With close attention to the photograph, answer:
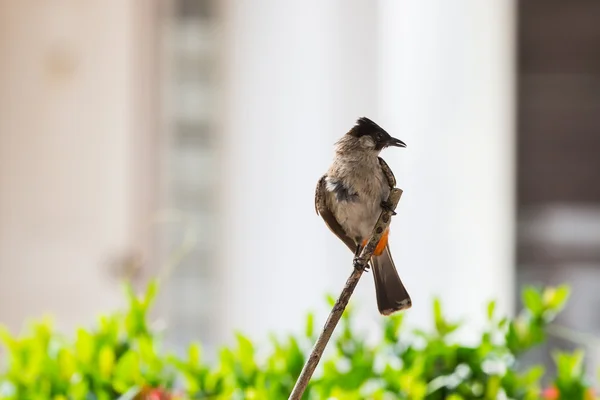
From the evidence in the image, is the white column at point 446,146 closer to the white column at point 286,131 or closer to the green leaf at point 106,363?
the white column at point 286,131

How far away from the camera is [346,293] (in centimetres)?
31

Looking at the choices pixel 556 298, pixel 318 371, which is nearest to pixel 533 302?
pixel 556 298

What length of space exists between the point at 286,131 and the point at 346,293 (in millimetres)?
1577

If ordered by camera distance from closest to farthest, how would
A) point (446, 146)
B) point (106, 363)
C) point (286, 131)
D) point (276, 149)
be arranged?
point (106, 363) → point (446, 146) → point (286, 131) → point (276, 149)

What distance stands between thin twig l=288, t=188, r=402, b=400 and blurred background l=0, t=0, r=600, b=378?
100cm

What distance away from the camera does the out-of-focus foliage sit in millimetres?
680

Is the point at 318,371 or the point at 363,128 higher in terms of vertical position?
the point at 363,128

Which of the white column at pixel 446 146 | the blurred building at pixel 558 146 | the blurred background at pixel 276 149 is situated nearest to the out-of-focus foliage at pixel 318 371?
the blurred background at pixel 276 149

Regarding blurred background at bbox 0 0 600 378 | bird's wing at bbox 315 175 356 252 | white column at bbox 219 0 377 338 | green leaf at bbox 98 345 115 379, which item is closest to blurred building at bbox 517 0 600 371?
blurred background at bbox 0 0 600 378

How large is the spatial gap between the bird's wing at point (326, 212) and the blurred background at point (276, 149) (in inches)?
36.2

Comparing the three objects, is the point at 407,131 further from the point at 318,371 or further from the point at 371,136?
the point at 371,136

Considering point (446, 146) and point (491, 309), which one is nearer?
point (491, 309)

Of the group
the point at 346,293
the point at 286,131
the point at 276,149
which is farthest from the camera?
the point at 276,149

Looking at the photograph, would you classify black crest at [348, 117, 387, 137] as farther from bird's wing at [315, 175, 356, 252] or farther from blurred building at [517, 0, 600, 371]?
blurred building at [517, 0, 600, 371]
